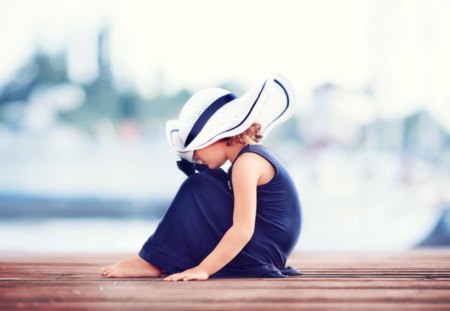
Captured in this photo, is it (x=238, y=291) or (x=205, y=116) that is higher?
(x=205, y=116)

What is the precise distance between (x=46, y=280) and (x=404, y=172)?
21.8 ft

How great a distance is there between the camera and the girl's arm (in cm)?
169

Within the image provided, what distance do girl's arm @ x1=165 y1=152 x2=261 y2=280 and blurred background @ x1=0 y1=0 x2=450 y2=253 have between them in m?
5.35

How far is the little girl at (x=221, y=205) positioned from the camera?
1749 mm

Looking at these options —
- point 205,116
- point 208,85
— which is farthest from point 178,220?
point 208,85

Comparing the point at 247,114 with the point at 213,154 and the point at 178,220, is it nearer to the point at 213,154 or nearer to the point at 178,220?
the point at 213,154

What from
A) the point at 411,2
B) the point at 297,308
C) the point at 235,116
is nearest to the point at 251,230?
the point at 235,116

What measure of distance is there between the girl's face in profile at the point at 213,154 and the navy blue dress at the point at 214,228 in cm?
5

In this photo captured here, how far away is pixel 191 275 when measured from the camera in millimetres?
1712

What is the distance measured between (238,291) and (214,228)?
1.04ft

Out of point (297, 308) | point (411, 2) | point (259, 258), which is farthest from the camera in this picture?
point (411, 2)

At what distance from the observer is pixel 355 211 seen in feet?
25.8

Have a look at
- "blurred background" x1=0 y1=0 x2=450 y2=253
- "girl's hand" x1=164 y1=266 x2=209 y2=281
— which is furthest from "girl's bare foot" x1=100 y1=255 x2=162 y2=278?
"blurred background" x1=0 y1=0 x2=450 y2=253

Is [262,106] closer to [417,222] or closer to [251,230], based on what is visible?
[251,230]
